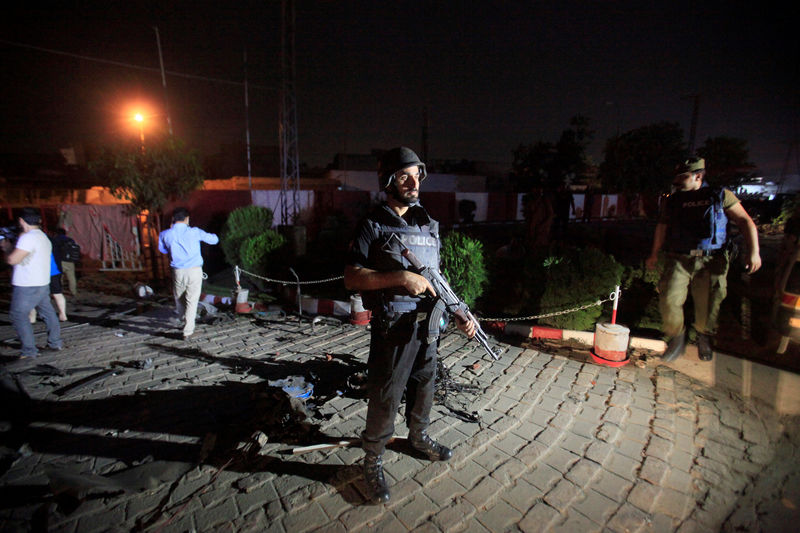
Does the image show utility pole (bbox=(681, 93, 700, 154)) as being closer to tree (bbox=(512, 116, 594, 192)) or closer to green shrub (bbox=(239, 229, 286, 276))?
tree (bbox=(512, 116, 594, 192))

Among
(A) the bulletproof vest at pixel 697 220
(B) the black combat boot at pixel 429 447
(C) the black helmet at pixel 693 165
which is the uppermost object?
(C) the black helmet at pixel 693 165

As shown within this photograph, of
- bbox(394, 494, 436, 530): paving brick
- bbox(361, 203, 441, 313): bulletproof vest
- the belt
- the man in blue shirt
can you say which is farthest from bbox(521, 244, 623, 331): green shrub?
the man in blue shirt

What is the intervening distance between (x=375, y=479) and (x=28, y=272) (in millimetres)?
5646

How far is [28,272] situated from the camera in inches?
203

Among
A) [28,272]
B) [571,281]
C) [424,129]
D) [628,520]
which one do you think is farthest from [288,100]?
[424,129]

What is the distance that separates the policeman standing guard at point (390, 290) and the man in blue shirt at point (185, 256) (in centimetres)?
443

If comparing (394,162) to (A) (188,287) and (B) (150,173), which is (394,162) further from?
(B) (150,173)

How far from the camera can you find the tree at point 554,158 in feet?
48.4

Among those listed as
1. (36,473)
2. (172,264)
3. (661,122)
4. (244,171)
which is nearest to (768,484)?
(36,473)

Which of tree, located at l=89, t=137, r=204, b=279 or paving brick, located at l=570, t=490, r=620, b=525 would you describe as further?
tree, located at l=89, t=137, r=204, b=279

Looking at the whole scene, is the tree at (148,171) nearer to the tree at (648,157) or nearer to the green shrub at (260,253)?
the green shrub at (260,253)

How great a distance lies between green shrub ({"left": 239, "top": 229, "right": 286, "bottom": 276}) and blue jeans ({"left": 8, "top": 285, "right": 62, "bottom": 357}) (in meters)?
3.82

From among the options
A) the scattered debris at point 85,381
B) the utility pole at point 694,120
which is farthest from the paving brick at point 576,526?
the utility pole at point 694,120

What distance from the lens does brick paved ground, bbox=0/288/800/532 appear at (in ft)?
8.68
